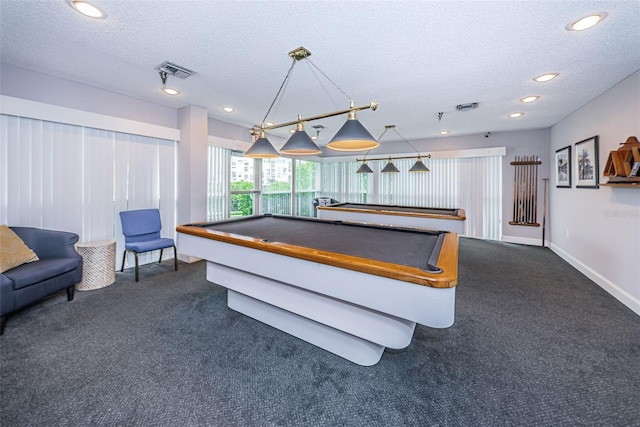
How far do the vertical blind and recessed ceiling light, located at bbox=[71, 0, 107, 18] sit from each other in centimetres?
190

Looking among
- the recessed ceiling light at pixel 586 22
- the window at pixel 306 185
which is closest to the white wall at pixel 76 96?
the window at pixel 306 185

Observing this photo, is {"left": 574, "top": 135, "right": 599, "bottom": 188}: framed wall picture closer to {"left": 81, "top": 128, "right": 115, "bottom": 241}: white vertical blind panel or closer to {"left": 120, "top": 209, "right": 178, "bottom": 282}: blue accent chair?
{"left": 120, "top": 209, "right": 178, "bottom": 282}: blue accent chair

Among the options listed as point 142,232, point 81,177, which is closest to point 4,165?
point 81,177

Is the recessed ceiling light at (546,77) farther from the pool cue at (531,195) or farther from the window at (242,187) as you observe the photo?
the window at (242,187)

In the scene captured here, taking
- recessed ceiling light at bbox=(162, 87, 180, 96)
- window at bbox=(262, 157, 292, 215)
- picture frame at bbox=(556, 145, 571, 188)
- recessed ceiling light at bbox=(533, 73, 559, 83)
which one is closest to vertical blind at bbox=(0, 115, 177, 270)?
recessed ceiling light at bbox=(162, 87, 180, 96)

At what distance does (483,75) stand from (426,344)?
8.94 feet

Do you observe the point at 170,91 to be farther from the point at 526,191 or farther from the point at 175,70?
the point at 526,191

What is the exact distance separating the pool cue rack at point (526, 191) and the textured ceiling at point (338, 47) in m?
2.09

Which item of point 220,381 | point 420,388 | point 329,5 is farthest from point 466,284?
point 329,5

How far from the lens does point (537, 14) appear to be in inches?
71.2

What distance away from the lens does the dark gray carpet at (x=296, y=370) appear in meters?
1.45

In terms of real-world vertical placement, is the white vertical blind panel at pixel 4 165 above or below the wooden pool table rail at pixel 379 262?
above

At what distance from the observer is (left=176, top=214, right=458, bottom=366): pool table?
1367mm

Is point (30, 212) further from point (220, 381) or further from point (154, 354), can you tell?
point (220, 381)
